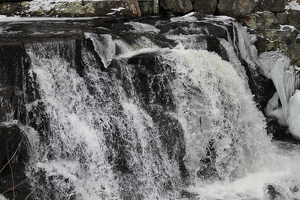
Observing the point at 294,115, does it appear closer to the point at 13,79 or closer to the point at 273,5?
the point at 273,5

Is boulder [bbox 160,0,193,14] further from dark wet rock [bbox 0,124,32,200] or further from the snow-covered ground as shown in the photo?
dark wet rock [bbox 0,124,32,200]

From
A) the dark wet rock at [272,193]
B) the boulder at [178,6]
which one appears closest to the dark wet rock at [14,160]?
the dark wet rock at [272,193]

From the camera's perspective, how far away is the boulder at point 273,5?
8133 mm

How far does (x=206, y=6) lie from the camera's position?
8.33 metres

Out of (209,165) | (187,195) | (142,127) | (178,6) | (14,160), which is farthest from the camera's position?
(178,6)

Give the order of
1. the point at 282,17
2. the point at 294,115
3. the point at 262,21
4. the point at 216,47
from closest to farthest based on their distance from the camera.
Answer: the point at 216,47, the point at 294,115, the point at 262,21, the point at 282,17

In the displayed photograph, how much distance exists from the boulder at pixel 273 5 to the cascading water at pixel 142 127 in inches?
114

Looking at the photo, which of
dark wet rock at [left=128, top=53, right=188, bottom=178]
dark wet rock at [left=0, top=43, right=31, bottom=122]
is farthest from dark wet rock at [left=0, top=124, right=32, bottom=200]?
dark wet rock at [left=128, top=53, right=188, bottom=178]

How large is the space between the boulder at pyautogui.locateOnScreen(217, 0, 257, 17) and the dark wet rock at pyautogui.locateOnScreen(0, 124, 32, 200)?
18.3ft

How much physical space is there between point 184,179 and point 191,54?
5.98 ft

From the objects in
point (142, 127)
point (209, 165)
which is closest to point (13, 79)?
point (142, 127)

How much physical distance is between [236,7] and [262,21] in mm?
650

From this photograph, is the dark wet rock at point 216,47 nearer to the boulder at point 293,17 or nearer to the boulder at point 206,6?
the boulder at point 206,6

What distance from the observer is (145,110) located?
16.7 ft
